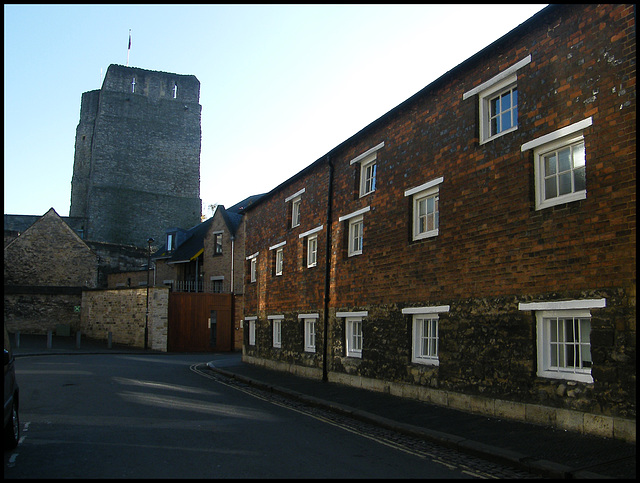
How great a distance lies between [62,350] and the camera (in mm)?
28672

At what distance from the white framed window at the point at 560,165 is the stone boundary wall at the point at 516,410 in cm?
319

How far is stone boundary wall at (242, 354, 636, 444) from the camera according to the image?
7.75 m

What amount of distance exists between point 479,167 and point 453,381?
4141 mm

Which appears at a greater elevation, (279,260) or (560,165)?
(560,165)

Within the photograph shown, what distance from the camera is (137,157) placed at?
59.1 meters

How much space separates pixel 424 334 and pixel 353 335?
3.54 m

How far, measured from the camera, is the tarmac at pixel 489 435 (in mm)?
6617

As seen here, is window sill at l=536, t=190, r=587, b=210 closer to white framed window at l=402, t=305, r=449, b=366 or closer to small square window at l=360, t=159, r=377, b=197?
white framed window at l=402, t=305, r=449, b=366

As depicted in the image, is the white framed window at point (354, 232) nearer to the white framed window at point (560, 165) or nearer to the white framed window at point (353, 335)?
the white framed window at point (353, 335)

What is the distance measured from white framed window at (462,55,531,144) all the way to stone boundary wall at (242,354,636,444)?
4.78 metres

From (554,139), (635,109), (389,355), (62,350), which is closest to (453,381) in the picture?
(389,355)

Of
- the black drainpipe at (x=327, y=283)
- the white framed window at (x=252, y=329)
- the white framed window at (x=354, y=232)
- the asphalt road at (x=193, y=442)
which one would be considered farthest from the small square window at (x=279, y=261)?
the asphalt road at (x=193, y=442)

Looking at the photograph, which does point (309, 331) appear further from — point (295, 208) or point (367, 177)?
point (367, 177)

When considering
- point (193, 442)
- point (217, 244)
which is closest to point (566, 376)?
point (193, 442)
